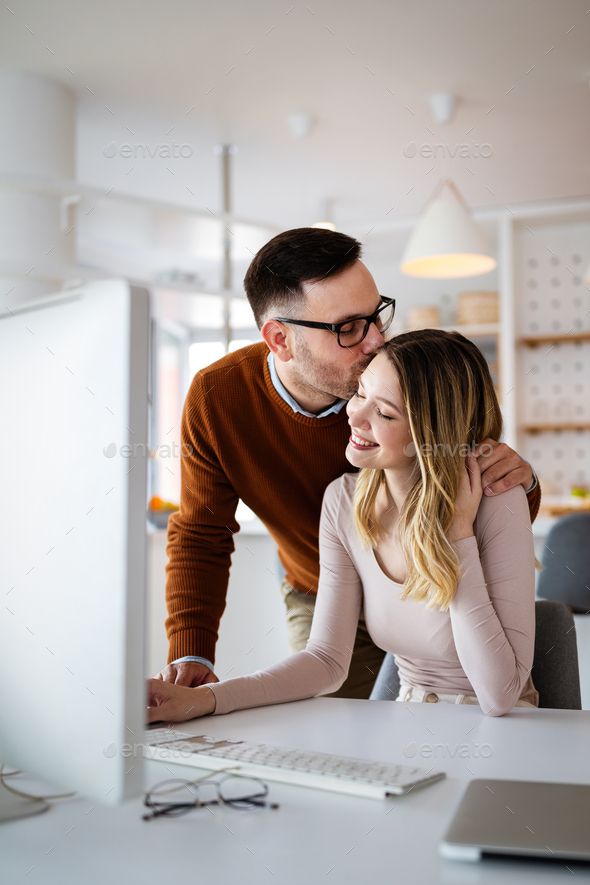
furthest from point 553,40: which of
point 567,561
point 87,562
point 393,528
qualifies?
point 87,562

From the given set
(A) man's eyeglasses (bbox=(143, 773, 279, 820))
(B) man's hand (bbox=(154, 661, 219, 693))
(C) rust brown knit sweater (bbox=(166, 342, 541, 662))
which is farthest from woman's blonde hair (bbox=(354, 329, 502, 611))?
(A) man's eyeglasses (bbox=(143, 773, 279, 820))

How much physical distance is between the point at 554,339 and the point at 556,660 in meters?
4.68

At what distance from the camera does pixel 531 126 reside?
4637 mm

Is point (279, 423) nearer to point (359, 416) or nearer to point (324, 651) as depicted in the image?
point (359, 416)

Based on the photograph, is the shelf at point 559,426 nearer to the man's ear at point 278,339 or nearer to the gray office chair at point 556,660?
the man's ear at point 278,339

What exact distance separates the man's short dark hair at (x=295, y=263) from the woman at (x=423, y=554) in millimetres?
257

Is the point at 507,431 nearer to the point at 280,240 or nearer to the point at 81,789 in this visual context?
the point at 280,240

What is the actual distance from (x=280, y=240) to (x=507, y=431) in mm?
4144

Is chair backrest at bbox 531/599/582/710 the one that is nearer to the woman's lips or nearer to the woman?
the woman

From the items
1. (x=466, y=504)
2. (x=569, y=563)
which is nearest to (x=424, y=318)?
(x=569, y=563)

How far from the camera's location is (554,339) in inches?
230

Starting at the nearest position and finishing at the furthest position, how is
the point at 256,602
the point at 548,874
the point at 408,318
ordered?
the point at 548,874
the point at 256,602
the point at 408,318

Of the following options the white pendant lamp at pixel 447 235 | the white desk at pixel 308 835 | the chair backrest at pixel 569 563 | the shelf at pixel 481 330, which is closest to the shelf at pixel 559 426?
the shelf at pixel 481 330

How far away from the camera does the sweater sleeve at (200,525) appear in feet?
5.99
